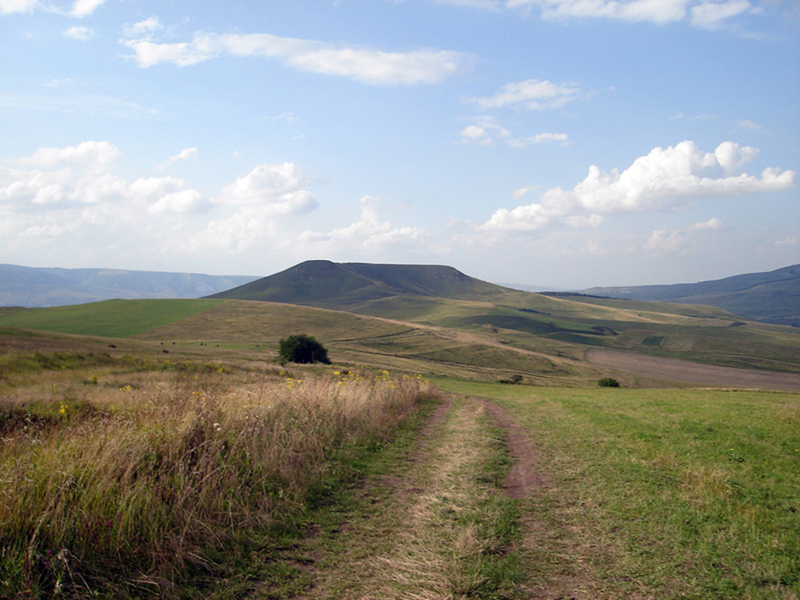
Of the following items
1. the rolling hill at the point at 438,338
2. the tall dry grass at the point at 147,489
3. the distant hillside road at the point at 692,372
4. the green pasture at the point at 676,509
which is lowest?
the distant hillside road at the point at 692,372

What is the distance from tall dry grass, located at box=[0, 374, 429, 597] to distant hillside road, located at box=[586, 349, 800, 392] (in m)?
87.8

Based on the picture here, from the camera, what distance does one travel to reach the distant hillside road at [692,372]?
262ft

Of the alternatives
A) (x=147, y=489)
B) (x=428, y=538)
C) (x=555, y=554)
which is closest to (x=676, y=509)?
(x=555, y=554)

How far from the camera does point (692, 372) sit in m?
92.8

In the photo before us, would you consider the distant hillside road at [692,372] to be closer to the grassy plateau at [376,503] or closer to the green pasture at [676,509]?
the green pasture at [676,509]

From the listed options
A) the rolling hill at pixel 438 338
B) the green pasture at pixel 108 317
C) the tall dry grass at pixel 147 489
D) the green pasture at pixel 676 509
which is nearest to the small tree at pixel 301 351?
the rolling hill at pixel 438 338

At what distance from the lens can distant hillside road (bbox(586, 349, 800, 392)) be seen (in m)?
80.0

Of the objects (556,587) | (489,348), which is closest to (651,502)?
(556,587)

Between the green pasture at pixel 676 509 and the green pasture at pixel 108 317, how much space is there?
86860 mm

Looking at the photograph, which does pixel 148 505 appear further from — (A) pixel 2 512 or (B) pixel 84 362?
(B) pixel 84 362

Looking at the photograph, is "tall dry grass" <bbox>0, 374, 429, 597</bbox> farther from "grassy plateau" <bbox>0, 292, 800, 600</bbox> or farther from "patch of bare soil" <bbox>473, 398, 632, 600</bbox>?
"patch of bare soil" <bbox>473, 398, 632, 600</bbox>

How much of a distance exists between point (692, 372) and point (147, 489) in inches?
4256

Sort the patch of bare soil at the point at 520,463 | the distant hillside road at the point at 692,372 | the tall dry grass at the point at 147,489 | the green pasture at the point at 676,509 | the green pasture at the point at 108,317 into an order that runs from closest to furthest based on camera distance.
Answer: the tall dry grass at the point at 147,489 → the green pasture at the point at 676,509 → the patch of bare soil at the point at 520,463 → the distant hillside road at the point at 692,372 → the green pasture at the point at 108,317

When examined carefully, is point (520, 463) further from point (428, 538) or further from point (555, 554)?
point (428, 538)
